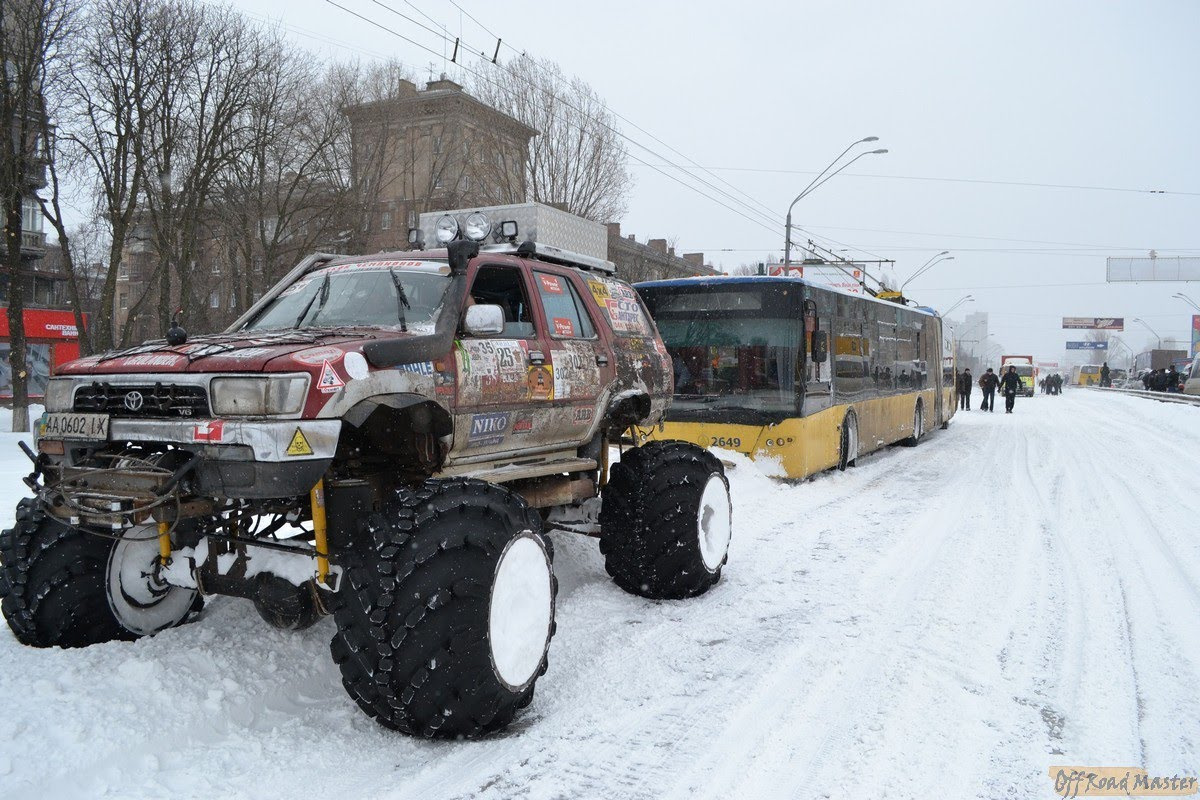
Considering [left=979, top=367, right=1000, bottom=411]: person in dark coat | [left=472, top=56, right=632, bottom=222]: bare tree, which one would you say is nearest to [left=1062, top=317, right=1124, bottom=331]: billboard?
[left=979, top=367, right=1000, bottom=411]: person in dark coat

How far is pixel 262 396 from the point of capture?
11.7 feet

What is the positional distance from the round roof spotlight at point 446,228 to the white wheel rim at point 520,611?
2539mm

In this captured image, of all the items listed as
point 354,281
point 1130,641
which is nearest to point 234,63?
point 354,281

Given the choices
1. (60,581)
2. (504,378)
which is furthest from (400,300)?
(60,581)

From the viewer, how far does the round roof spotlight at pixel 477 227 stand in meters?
5.61

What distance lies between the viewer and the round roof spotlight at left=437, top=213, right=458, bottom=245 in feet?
18.9

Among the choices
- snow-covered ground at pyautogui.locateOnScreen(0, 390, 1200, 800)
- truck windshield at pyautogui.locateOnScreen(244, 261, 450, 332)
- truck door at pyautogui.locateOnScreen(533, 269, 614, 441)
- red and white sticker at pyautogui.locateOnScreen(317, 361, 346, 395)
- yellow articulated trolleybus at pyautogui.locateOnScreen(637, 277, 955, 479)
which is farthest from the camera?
yellow articulated trolleybus at pyautogui.locateOnScreen(637, 277, 955, 479)

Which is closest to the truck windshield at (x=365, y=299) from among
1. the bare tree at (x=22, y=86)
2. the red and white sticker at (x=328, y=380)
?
the red and white sticker at (x=328, y=380)

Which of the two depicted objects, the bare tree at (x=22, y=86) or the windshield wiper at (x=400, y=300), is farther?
the bare tree at (x=22, y=86)

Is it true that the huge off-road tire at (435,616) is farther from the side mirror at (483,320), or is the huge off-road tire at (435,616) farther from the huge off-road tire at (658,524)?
the huge off-road tire at (658,524)

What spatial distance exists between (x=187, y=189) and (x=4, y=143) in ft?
16.1

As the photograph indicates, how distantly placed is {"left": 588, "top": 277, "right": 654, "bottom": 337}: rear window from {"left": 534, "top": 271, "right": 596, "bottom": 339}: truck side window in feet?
0.78

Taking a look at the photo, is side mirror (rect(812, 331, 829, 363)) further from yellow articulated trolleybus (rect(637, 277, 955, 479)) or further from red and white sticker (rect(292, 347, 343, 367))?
red and white sticker (rect(292, 347, 343, 367))

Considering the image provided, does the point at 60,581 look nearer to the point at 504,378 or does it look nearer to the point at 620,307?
the point at 504,378
